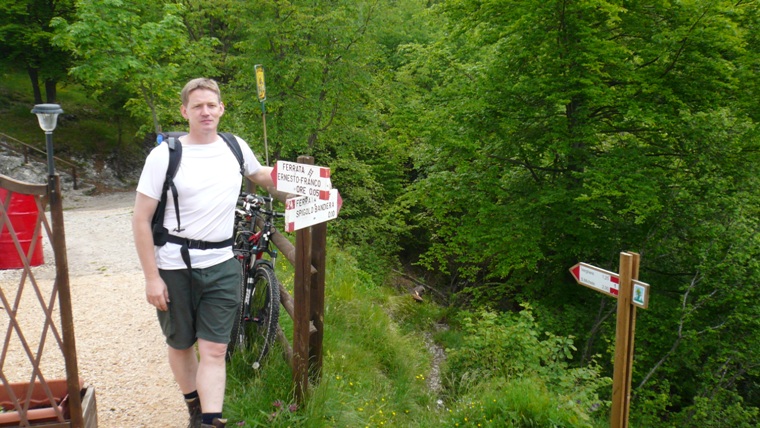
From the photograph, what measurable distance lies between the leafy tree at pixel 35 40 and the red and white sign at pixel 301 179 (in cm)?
1981

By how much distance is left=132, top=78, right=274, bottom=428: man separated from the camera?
275cm

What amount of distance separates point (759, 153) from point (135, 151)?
2250cm

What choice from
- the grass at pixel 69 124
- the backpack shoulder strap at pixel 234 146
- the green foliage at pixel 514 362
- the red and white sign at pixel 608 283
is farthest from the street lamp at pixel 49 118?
the grass at pixel 69 124

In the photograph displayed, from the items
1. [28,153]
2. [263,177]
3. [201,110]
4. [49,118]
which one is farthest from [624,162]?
[28,153]

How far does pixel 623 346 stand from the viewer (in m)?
4.14

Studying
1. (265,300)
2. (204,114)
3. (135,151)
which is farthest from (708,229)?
(135,151)

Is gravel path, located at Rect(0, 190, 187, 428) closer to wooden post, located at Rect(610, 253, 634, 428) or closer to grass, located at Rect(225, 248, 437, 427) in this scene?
grass, located at Rect(225, 248, 437, 427)

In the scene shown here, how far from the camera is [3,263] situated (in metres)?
6.96

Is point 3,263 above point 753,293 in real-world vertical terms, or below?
above

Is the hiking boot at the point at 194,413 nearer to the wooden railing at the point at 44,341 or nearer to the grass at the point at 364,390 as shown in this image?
the grass at the point at 364,390

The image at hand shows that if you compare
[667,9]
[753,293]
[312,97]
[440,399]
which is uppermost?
[667,9]

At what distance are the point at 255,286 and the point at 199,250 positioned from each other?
1.34 m

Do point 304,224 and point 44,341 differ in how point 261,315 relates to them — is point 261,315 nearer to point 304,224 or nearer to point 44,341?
point 304,224

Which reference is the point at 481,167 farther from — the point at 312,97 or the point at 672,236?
the point at 312,97
